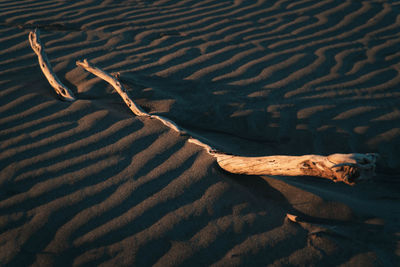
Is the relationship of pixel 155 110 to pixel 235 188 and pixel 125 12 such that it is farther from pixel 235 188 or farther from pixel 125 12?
pixel 125 12

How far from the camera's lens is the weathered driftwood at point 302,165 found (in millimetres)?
1464

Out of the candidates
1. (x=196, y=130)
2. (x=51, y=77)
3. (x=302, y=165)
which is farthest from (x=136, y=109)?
(x=302, y=165)

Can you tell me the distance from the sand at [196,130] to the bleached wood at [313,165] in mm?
128

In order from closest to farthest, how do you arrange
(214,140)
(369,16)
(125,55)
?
(214,140), (125,55), (369,16)

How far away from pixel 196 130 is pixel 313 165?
1.20 metres

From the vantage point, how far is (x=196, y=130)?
266cm

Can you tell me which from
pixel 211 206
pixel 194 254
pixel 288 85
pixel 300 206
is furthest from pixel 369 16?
pixel 194 254

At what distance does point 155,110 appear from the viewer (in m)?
2.79

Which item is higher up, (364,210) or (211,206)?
(211,206)

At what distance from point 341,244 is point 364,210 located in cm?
35

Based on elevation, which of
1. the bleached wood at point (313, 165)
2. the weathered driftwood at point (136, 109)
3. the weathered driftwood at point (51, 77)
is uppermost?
the weathered driftwood at point (51, 77)

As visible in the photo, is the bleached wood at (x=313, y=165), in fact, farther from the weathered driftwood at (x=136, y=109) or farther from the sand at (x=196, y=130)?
the weathered driftwood at (x=136, y=109)

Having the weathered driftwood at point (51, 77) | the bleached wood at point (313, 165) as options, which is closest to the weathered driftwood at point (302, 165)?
the bleached wood at point (313, 165)

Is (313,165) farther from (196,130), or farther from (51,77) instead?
(51,77)
